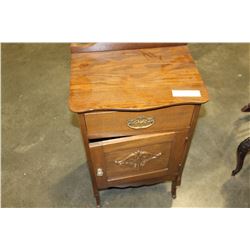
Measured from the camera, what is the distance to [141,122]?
79cm

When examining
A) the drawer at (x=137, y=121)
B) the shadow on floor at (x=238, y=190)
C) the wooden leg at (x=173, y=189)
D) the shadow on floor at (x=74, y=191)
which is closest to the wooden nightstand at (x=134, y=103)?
the drawer at (x=137, y=121)

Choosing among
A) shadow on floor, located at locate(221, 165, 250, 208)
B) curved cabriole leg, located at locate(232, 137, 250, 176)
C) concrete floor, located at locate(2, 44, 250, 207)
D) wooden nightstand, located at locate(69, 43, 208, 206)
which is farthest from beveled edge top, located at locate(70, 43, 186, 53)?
shadow on floor, located at locate(221, 165, 250, 208)

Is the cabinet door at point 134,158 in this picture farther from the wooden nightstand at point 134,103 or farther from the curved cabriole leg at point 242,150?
the curved cabriole leg at point 242,150

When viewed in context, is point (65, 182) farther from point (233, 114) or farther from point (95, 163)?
point (233, 114)

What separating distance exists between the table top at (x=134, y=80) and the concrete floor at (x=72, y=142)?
2.29 ft

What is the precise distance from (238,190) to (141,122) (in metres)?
0.82

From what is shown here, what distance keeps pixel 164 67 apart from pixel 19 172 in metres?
1.03

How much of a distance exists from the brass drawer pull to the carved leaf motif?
0.46 feet

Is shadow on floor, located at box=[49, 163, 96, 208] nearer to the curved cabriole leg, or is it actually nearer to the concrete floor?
the concrete floor

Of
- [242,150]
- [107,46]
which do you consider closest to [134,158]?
[107,46]

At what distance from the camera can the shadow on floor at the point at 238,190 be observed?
4.04ft

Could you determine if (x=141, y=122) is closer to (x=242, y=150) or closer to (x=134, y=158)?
(x=134, y=158)

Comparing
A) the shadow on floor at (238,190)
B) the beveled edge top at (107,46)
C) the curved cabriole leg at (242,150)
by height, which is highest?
the beveled edge top at (107,46)

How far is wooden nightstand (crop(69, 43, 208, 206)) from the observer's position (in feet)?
2.44
